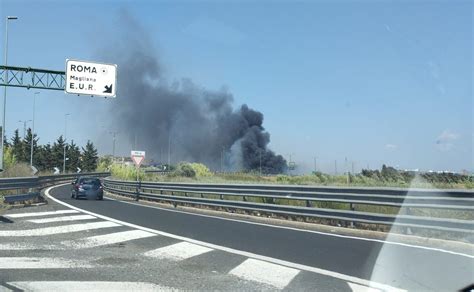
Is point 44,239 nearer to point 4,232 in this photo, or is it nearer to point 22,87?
point 4,232

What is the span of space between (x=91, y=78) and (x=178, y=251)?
65.0 feet

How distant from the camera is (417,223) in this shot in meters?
11.3

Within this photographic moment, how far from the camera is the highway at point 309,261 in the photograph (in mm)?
7059

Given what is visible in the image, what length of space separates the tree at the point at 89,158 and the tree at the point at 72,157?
195 cm

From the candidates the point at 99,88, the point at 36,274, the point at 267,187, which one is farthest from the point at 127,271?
the point at 99,88

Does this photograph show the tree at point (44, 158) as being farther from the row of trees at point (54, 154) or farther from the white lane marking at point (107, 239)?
the white lane marking at point (107, 239)

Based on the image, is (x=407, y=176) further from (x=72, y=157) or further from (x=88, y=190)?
(x=72, y=157)

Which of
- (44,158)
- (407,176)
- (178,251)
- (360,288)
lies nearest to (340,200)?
(178,251)

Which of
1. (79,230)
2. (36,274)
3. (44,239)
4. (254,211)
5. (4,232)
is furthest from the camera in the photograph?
(254,211)

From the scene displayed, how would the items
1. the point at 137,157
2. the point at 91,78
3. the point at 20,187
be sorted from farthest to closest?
the point at 137,157 < the point at 91,78 < the point at 20,187

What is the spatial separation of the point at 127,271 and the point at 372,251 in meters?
4.70

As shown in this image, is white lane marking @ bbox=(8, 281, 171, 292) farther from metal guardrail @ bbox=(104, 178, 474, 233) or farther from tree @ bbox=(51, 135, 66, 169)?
tree @ bbox=(51, 135, 66, 169)

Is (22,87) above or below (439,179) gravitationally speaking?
above

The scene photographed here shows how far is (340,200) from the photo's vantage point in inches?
547
